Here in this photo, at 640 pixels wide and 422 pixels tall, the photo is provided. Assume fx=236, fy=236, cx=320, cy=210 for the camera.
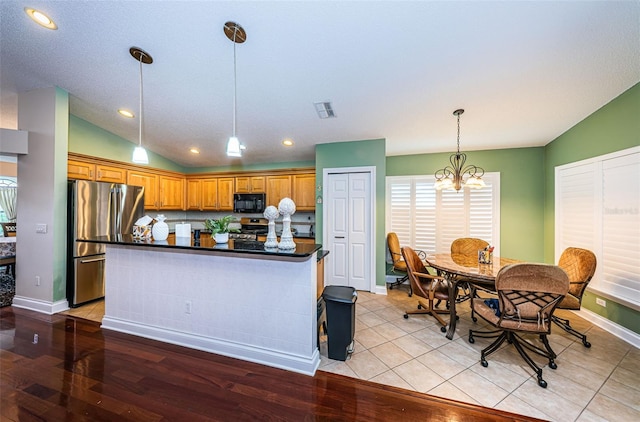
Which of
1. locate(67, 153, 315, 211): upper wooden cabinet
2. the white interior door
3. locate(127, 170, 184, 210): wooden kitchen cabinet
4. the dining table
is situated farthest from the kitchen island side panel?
locate(127, 170, 184, 210): wooden kitchen cabinet

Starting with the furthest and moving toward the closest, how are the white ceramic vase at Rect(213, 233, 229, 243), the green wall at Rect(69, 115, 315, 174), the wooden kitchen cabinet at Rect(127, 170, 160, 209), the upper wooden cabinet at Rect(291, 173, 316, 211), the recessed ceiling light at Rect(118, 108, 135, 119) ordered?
1. the upper wooden cabinet at Rect(291, 173, 316, 211)
2. the wooden kitchen cabinet at Rect(127, 170, 160, 209)
3. the green wall at Rect(69, 115, 315, 174)
4. the recessed ceiling light at Rect(118, 108, 135, 119)
5. the white ceramic vase at Rect(213, 233, 229, 243)

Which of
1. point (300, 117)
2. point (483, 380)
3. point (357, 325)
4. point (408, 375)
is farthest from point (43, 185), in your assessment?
point (483, 380)

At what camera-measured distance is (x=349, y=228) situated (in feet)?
13.9

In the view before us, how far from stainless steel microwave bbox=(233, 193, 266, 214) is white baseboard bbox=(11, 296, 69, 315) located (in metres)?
2.94

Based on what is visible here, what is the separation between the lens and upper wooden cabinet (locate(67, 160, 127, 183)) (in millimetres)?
3727

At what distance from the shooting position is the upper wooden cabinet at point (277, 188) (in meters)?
5.03

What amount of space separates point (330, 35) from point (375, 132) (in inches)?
74.2

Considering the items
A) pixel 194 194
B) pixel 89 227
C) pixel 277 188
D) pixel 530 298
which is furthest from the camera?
pixel 194 194

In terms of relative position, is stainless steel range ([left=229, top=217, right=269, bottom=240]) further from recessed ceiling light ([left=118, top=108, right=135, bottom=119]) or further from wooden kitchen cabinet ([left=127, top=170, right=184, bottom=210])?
recessed ceiling light ([left=118, top=108, right=135, bottom=119])

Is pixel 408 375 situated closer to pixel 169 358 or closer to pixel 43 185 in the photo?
pixel 169 358

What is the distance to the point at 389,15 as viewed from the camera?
1.92m

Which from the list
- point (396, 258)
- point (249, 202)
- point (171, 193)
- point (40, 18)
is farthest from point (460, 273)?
point (171, 193)

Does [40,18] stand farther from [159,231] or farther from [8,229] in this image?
[8,229]

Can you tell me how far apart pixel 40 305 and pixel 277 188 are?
3.91 meters
